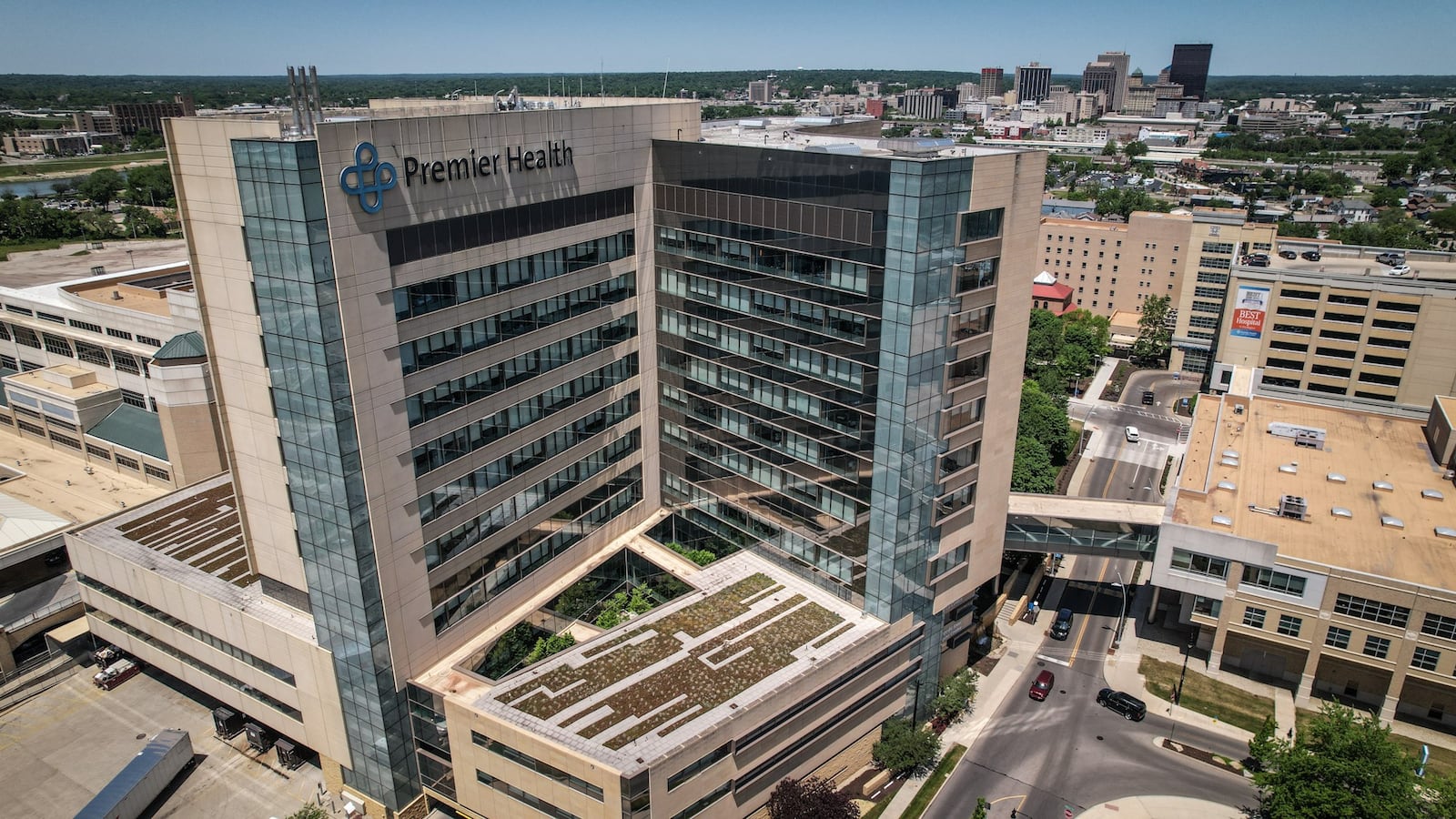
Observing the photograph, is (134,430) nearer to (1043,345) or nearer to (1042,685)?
(1042,685)

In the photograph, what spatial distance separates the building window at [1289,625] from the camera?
74.5 m

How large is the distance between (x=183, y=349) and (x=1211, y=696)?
103210 millimetres

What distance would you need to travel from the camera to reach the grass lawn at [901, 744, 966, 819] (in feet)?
211

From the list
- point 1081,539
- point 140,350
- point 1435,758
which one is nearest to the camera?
point 1435,758

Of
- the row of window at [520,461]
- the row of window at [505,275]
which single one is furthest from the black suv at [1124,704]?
the row of window at [505,275]

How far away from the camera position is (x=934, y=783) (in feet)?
220

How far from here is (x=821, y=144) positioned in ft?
229

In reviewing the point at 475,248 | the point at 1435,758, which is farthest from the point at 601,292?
the point at 1435,758

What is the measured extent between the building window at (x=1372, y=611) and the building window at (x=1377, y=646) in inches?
61.2

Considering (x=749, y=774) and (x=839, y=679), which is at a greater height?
(x=839, y=679)

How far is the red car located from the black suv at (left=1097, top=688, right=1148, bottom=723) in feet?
13.3

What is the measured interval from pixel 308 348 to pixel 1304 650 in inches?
3192

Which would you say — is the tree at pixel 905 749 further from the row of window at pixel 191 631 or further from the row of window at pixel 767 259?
the row of window at pixel 191 631

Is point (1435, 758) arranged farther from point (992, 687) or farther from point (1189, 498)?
point (992, 687)
